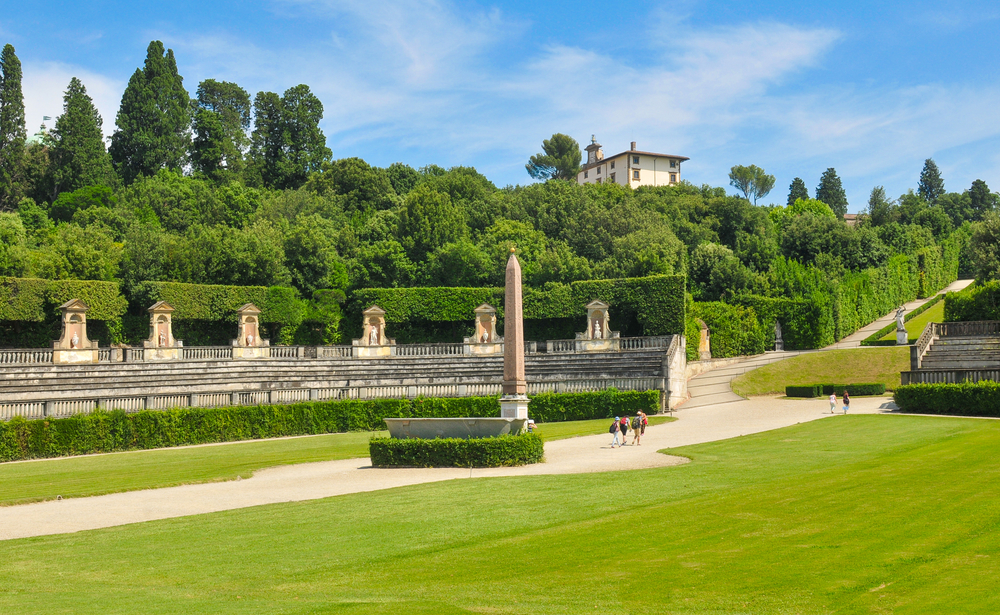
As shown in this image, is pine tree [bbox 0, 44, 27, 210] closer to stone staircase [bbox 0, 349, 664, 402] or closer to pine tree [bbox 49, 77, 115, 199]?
pine tree [bbox 49, 77, 115, 199]

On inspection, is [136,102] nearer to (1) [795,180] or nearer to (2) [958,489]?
(2) [958,489]

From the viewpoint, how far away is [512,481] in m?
19.0

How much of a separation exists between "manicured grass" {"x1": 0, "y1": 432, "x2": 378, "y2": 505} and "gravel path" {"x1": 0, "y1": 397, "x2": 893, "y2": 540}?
0.86 m

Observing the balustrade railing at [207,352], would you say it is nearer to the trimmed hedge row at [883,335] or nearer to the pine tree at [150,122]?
the pine tree at [150,122]

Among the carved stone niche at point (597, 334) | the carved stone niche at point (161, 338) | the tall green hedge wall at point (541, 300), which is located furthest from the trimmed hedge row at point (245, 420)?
the tall green hedge wall at point (541, 300)

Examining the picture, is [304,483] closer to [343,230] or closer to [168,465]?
[168,465]

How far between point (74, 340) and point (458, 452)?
98.2ft

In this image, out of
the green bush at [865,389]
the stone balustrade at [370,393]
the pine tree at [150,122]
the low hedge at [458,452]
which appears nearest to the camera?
the low hedge at [458,452]

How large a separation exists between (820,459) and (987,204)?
147 meters

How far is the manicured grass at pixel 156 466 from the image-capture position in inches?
824

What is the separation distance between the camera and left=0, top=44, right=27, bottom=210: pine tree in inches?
3022

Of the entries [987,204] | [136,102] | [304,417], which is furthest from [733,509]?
[987,204]

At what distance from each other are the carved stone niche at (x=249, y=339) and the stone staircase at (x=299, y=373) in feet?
7.64

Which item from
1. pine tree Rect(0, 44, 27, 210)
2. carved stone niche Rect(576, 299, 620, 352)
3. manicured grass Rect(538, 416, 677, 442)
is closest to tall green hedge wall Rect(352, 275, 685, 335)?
carved stone niche Rect(576, 299, 620, 352)
